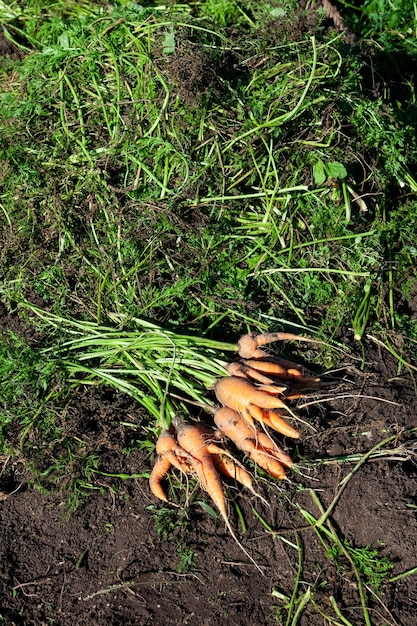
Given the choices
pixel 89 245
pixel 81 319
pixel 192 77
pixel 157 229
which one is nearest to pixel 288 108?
pixel 192 77

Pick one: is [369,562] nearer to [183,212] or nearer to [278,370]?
[278,370]

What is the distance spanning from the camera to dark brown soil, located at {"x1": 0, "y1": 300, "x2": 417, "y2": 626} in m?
2.99

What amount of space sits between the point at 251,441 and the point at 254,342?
48cm

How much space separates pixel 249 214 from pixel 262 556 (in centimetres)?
180

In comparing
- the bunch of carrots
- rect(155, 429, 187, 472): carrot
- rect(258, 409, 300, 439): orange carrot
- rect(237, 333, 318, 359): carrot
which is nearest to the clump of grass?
rect(237, 333, 318, 359): carrot

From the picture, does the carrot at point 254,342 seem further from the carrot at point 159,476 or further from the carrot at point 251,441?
the carrot at point 159,476

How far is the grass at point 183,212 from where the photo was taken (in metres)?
3.57

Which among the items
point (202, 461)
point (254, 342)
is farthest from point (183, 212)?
point (202, 461)

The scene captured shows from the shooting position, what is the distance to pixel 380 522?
318 cm

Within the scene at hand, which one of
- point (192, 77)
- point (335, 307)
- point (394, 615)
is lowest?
point (394, 615)

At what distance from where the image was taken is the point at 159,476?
10.8 feet

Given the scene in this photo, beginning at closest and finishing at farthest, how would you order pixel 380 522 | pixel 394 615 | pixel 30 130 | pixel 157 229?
pixel 394 615, pixel 380 522, pixel 157 229, pixel 30 130

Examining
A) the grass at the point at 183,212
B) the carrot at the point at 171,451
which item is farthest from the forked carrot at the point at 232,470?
the grass at the point at 183,212

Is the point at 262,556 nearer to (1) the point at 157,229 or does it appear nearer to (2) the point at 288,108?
(1) the point at 157,229
